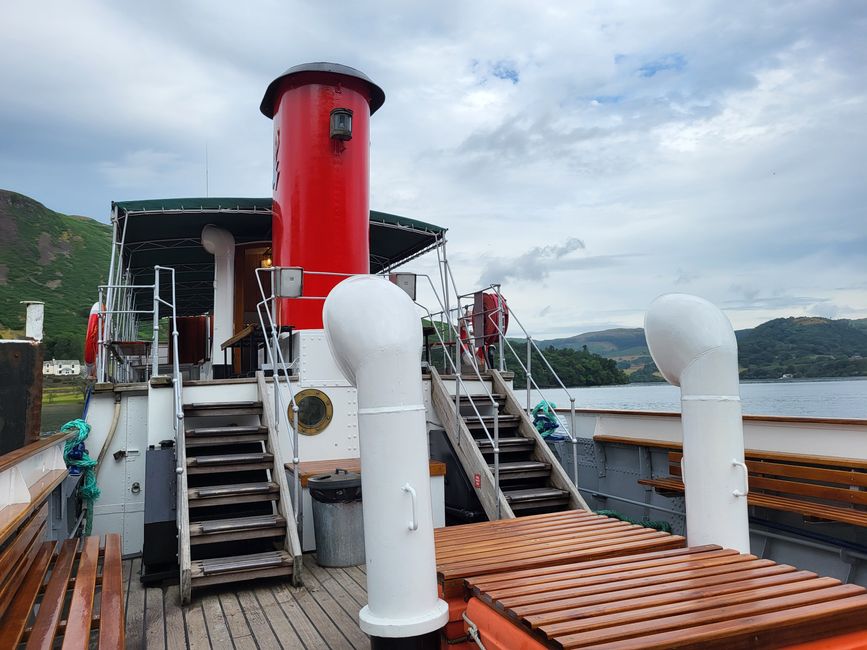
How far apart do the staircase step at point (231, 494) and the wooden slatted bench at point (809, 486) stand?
4.23 m

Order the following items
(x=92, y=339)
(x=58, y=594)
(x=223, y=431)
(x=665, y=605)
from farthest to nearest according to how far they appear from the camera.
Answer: (x=92, y=339) < (x=223, y=431) < (x=58, y=594) < (x=665, y=605)

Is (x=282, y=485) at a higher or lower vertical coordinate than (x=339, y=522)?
higher

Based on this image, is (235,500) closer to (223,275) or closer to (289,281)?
(289,281)

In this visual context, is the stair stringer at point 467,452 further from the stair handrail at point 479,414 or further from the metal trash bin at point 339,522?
the metal trash bin at point 339,522

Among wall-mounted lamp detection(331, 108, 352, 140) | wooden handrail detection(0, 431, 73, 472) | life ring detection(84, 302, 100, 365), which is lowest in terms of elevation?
wooden handrail detection(0, 431, 73, 472)

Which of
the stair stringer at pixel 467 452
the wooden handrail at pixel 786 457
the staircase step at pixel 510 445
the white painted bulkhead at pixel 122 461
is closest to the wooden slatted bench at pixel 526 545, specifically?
the stair stringer at pixel 467 452

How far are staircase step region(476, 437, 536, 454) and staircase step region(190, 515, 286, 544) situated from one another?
220cm

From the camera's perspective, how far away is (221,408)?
6.08 meters

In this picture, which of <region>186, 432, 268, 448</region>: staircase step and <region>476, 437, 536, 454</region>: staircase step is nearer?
<region>186, 432, 268, 448</region>: staircase step

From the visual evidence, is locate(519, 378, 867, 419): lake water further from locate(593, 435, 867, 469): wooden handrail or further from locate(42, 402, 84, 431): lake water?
locate(42, 402, 84, 431): lake water

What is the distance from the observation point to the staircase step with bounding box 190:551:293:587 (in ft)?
14.6

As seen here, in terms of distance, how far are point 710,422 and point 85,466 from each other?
5.24 meters

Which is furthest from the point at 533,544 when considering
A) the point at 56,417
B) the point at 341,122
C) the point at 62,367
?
the point at 62,367

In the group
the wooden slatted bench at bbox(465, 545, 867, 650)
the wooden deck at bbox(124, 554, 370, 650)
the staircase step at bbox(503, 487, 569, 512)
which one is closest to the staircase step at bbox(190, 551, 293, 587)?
the wooden deck at bbox(124, 554, 370, 650)
